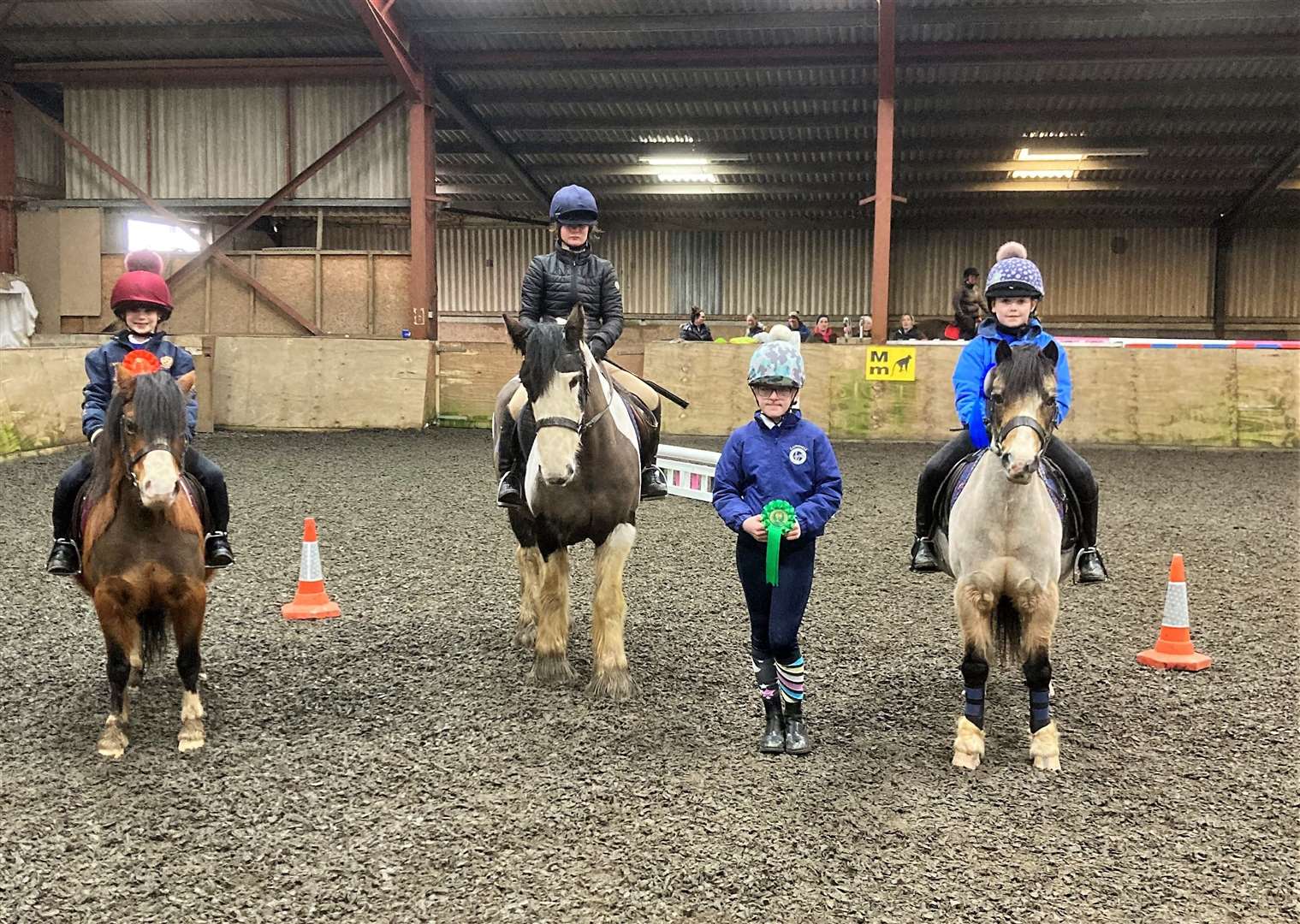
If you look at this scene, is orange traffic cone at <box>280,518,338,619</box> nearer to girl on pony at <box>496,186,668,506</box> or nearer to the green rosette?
girl on pony at <box>496,186,668,506</box>

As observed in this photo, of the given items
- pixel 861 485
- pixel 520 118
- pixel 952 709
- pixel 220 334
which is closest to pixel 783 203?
pixel 520 118

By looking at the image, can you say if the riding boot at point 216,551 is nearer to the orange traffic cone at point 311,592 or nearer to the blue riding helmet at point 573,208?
the orange traffic cone at point 311,592

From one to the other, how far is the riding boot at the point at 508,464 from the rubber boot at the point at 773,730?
6.00 feet

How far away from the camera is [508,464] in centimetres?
549

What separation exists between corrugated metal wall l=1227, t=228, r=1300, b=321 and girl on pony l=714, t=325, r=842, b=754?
27865mm

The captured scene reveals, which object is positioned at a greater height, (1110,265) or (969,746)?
(1110,265)

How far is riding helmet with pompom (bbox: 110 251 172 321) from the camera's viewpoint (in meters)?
4.35

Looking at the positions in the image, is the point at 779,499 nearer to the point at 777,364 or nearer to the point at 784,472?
the point at 784,472

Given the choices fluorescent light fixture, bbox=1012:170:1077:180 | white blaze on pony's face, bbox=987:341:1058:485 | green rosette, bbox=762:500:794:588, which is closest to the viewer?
Result: white blaze on pony's face, bbox=987:341:1058:485

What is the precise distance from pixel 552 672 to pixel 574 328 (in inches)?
71.9

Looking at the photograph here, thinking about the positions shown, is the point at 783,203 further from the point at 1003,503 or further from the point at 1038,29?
the point at 1003,503

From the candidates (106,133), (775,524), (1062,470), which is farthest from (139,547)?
(106,133)

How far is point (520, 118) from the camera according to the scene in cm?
2078

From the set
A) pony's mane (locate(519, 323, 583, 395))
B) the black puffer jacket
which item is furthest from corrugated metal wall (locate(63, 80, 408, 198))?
pony's mane (locate(519, 323, 583, 395))
